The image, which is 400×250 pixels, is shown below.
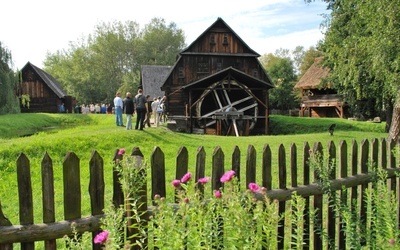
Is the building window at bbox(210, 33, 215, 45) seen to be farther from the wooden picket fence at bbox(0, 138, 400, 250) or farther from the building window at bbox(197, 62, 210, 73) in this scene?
the wooden picket fence at bbox(0, 138, 400, 250)

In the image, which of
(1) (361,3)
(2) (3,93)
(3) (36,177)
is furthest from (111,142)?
(2) (3,93)

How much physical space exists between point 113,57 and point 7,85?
3748cm

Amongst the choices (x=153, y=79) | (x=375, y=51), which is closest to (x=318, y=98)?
(x=153, y=79)

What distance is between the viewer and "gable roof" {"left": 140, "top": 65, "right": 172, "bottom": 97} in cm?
4009

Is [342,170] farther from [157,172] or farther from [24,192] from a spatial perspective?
[24,192]

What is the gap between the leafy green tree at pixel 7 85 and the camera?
98.2ft

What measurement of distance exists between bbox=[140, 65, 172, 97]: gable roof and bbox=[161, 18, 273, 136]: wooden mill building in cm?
1182

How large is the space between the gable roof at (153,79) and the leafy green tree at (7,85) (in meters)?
13.1

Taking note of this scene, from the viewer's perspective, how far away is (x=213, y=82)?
25875 mm

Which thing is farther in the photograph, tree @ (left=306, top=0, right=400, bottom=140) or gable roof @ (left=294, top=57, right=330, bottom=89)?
gable roof @ (left=294, top=57, right=330, bottom=89)

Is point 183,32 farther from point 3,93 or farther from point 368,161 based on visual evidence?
point 368,161

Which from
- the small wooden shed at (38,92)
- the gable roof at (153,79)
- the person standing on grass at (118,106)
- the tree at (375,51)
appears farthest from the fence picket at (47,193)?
the small wooden shed at (38,92)

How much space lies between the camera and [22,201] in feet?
7.91

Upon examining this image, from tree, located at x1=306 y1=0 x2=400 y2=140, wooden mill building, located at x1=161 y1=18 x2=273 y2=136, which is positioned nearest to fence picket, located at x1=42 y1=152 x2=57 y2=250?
tree, located at x1=306 y1=0 x2=400 y2=140
